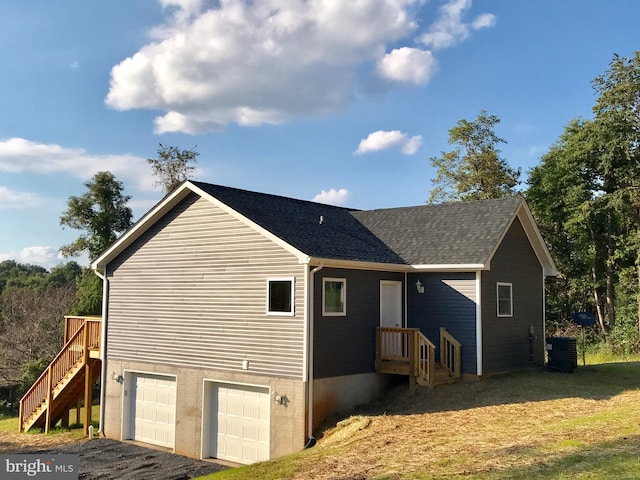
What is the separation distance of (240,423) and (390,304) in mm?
5045

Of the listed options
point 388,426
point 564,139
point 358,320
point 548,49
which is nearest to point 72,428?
point 358,320

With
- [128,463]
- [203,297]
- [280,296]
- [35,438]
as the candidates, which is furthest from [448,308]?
[35,438]

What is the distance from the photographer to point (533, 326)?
61.5 feet

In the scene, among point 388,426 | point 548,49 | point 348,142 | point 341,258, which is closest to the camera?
point 388,426

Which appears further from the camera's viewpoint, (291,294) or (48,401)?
(48,401)

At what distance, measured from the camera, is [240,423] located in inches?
601

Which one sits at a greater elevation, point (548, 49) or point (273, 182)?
point (548, 49)

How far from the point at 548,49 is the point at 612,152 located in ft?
36.7

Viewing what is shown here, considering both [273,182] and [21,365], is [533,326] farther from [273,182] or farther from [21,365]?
[21,365]

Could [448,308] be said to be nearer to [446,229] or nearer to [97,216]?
[446,229]

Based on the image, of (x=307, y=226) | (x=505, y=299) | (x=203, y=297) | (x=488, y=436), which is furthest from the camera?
(x=505, y=299)

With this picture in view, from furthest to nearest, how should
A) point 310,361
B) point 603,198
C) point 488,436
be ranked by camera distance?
point 603,198 → point 310,361 → point 488,436

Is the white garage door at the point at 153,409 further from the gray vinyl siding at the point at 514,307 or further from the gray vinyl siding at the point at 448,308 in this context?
the gray vinyl siding at the point at 514,307

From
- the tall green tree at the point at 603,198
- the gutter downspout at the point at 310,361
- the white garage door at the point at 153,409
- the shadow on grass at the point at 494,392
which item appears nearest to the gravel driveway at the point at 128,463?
the white garage door at the point at 153,409
